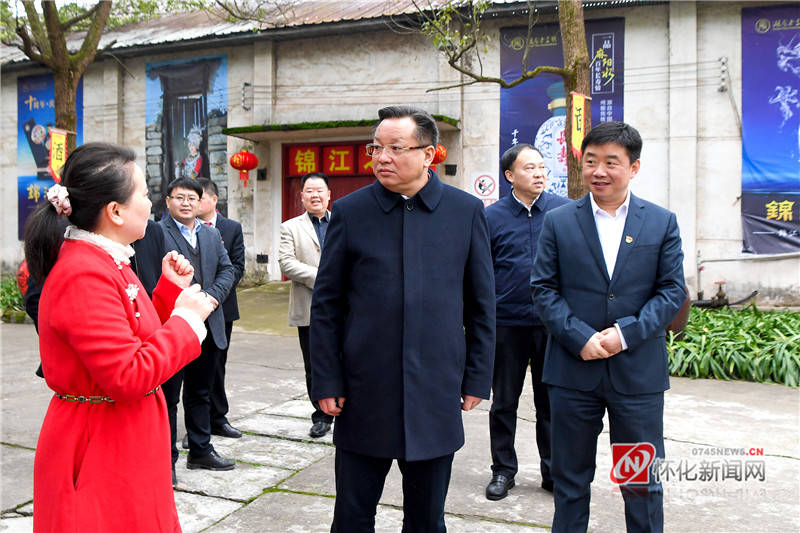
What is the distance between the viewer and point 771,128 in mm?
10469

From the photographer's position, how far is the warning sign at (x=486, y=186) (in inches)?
468

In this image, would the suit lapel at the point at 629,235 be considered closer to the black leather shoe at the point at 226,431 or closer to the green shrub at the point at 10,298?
the black leather shoe at the point at 226,431

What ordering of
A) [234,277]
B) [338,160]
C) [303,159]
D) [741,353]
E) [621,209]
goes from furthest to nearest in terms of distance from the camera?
[303,159]
[338,160]
[741,353]
[234,277]
[621,209]

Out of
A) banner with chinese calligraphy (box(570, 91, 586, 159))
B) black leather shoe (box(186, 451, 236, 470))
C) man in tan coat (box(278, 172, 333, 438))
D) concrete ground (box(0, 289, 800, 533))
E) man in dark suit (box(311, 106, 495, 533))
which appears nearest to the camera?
man in dark suit (box(311, 106, 495, 533))

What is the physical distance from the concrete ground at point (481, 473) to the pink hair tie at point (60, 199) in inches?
80.2

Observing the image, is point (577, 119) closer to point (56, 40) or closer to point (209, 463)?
point (209, 463)

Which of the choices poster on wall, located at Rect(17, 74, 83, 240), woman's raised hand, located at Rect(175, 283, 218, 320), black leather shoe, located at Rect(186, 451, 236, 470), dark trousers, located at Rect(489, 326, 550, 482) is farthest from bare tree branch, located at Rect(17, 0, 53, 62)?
woman's raised hand, located at Rect(175, 283, 218, 320)

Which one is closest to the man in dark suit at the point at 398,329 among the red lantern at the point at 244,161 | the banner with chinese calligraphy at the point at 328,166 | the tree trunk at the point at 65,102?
the tree trunk at the point at 65,102

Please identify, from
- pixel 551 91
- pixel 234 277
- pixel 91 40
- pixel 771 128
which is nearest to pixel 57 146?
pixel 91 40

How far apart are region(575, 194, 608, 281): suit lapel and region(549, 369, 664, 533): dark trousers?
484mm

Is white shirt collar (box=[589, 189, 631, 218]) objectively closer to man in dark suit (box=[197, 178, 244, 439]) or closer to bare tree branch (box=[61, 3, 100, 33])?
man in dark suit (box=[197, 178, 244, 439])

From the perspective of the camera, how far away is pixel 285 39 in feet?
43.2

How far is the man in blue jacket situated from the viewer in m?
3.99

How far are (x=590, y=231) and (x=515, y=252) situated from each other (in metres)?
1.12
